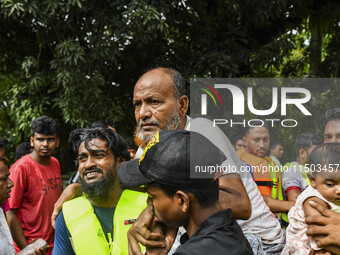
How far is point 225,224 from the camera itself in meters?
1.74

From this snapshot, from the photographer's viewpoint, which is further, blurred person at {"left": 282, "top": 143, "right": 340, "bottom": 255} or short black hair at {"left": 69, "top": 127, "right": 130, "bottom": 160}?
short black hair at {"left": 69, "top": 127, "right": 130, "bottom": 160}

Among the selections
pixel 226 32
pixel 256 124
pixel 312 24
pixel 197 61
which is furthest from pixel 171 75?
pixel 312 24

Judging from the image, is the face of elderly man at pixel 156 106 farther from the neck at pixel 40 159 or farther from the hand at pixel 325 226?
the neck at pixel 40 159

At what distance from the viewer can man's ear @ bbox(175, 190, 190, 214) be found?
1.76 meters

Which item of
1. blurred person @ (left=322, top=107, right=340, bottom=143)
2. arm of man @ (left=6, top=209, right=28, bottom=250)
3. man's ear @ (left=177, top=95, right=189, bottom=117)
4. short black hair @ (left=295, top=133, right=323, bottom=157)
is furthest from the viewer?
short black hair @ (left=295, top=133, right=323, bottom=157)

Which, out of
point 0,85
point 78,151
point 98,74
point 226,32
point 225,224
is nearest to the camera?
point 225,224

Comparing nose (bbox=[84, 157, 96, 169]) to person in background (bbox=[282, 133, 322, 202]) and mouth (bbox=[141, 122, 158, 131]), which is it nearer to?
mouth (bbox=[141, 122, 158, 131])

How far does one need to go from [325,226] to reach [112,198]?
140 centimetres

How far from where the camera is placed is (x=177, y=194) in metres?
1.77

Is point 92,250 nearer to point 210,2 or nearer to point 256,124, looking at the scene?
point 256,124

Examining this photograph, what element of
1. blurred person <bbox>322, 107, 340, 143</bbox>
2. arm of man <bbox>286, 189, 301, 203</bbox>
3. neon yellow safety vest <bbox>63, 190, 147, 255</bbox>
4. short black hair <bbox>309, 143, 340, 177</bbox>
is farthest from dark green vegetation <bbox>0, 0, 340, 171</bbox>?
short black hair <bbox>309, 143, 340, 177</bbox>

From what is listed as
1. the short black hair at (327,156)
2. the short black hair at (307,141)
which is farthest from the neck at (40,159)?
the short black hair at (327,156)

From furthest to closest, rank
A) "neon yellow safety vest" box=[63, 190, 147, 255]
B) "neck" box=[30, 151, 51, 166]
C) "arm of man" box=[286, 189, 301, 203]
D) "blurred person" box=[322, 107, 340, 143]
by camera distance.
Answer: "neck" box=[30, 151, 51, 166] → "arm of man" box=[286, 189, 301, 203] → "blurred person" box=[322, 107, 340, 143] → "neon yellow safety vest" box=[63, 190, 147, 255]

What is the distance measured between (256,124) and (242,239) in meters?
3.19
